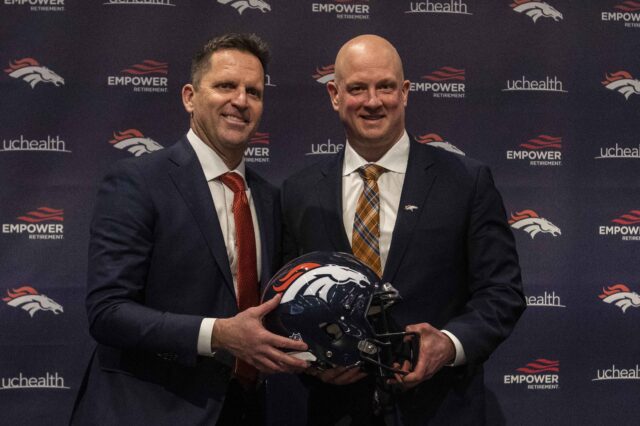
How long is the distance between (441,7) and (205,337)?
8.73 ft

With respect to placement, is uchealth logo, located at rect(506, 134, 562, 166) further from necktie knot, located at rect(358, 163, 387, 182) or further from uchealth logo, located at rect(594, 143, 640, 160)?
necktie knot, located at rect(358, 163, 387, 182)

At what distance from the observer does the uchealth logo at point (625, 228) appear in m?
4.29

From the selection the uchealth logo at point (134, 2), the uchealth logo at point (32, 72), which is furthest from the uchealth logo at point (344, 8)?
the uchealth logo at point (32, 72)

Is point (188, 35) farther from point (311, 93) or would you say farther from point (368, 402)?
point (368, 402)

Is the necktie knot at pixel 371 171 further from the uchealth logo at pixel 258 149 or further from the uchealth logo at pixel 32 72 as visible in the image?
the uchealth logo at pixel 32 72

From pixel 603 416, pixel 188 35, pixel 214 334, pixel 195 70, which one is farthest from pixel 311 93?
pixel 603 416

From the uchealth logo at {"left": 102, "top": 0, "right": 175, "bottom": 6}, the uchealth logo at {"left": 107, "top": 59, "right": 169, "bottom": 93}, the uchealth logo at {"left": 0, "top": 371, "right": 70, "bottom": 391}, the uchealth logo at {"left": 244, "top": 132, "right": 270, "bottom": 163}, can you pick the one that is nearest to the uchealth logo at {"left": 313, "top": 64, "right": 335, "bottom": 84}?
the uchealth logo at {"left": 244, "top": 132, "right": 270, "bottom": 163}

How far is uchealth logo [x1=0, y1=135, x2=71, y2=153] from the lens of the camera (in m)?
4.06

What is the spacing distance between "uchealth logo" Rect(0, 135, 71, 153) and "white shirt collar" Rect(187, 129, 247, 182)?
1.47 metres

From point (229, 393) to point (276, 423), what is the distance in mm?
1197

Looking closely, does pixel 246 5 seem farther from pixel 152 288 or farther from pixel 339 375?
pixel 339 375

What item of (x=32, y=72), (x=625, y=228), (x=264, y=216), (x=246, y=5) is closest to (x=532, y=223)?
(x=625, y=228)

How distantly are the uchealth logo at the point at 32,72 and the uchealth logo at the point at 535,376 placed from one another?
10.2 feet

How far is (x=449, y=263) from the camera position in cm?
286
